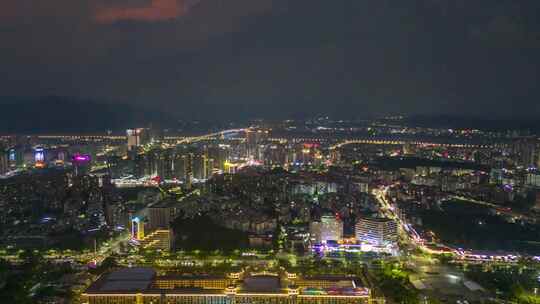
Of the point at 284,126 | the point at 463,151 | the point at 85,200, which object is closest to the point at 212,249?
the point at 85,200

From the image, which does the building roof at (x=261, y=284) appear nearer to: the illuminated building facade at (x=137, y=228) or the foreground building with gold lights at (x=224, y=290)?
the foreground building with gold lights at (x=224, y=290)

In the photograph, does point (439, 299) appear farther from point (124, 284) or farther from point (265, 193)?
point (265, 193)

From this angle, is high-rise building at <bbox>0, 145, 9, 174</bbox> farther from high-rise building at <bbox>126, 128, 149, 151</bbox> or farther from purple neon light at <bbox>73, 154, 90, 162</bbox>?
high-rise building at <bbox>126, 128, 149, 151</bbox>

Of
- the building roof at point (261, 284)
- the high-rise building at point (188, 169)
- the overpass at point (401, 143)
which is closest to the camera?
the building roof at point (261, 284)

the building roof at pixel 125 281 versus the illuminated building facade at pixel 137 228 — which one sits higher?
the illuminated building facade at pixel 137 228

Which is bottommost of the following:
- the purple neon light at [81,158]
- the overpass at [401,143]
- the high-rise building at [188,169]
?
the high-rise building at [188,169]

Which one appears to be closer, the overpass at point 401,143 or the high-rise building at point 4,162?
the high-rise building at point 4,162

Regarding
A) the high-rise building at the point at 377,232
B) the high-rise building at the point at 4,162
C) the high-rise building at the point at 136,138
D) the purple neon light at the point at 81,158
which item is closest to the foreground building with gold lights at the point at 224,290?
the high-rise building at the point at 377,232

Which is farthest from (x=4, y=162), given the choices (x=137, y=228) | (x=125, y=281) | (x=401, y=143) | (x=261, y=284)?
(x=401, y=143)
